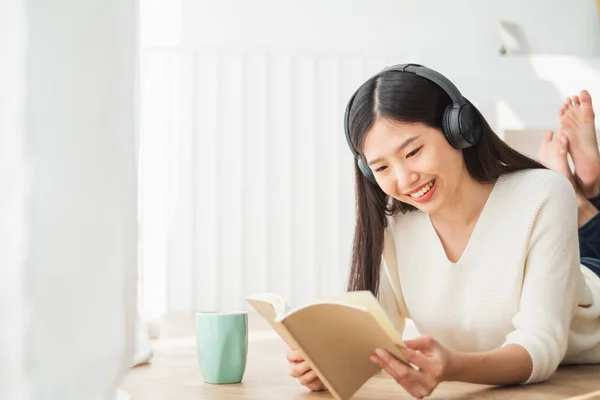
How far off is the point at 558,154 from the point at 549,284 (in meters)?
0.87

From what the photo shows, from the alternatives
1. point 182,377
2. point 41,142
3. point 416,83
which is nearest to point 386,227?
point 416,83

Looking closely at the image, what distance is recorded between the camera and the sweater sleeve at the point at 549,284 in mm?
1275

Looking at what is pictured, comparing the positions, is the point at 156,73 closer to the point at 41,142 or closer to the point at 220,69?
the point at 220,69

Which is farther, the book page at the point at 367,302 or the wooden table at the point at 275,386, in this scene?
the wooden table at the point at 275,386

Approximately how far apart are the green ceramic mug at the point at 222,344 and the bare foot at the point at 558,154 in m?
1.13

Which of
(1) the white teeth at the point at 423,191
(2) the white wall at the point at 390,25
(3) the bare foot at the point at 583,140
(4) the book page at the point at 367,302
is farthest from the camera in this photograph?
(2) the white wall at the point at 390,25

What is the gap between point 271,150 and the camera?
10.5 feet

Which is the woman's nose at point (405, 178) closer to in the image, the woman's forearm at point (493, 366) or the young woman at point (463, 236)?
the young woman at point (463, 236)

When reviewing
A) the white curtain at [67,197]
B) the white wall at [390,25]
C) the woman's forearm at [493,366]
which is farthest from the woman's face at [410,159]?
the white wall at [390,25]

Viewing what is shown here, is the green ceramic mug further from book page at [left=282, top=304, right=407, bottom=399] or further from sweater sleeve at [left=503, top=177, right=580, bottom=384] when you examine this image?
sweater sleeve at [left=503, top=177, right=580, bottom=384]

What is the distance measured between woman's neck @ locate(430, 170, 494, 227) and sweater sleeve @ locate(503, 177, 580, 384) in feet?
0.43

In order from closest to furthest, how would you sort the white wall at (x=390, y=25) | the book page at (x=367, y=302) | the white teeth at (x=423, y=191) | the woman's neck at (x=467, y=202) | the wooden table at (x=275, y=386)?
1. the book page at (x=367, y=302)
2. the wooden table at (x=275, y=386)
3. the white teeth at (x=423, y=191)
4. the woman's neck at (x=467, y=202)
5. the white wall at (x=390, y=25)

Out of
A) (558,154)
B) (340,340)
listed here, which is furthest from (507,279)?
(558,154)

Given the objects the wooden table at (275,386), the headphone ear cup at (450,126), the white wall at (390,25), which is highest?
the white wall at (390,25)
